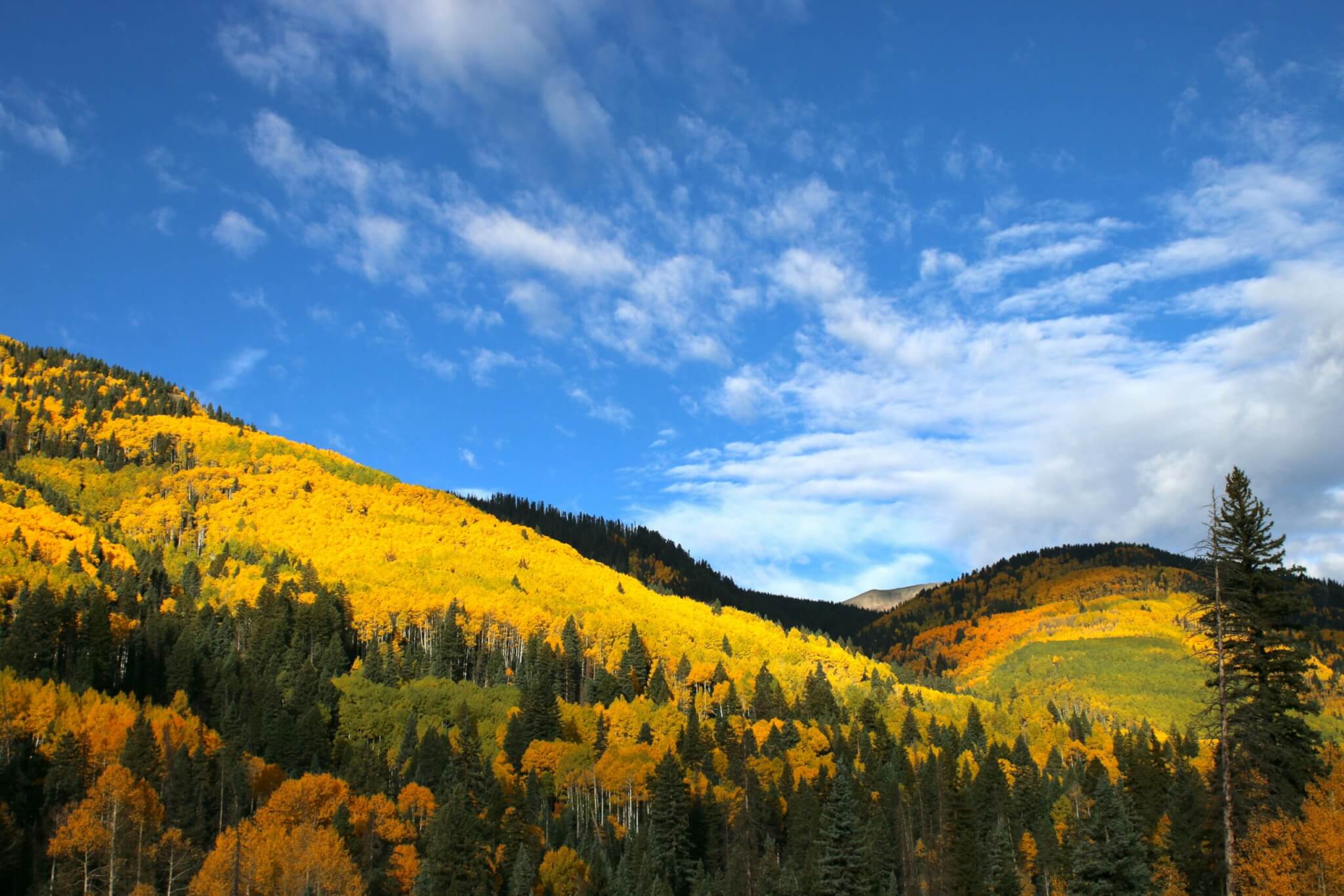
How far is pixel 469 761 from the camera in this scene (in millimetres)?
99562

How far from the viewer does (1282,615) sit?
4016 cm

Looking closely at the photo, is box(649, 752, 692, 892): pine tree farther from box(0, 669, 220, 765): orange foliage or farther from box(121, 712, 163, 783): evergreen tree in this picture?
box(121, 712, 163, 783): evergreen tree

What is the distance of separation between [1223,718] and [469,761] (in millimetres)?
79685

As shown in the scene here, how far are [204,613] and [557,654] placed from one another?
54.0 meters

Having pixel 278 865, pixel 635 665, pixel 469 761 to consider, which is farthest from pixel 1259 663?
pixel 635 665

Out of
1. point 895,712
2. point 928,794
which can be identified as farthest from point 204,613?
point 895,712

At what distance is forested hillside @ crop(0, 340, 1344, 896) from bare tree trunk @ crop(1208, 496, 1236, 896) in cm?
131

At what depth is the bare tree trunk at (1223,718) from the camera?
3597 centimetres

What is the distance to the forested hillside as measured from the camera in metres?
70.1

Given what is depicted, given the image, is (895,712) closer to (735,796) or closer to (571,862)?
(735,796)

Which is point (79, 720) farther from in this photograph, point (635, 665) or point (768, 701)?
point (768, 701)

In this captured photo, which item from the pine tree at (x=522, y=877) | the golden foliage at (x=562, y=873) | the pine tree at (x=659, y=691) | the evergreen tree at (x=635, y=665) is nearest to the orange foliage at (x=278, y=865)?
the pine tree at (x=522, y=877)

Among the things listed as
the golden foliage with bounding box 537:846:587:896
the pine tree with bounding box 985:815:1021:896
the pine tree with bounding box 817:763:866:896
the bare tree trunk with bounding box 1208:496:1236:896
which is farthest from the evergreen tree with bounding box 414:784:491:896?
the bare tree trunk with bounding box 1208:496:1236:896

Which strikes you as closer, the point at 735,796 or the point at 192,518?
the point at 735,796
